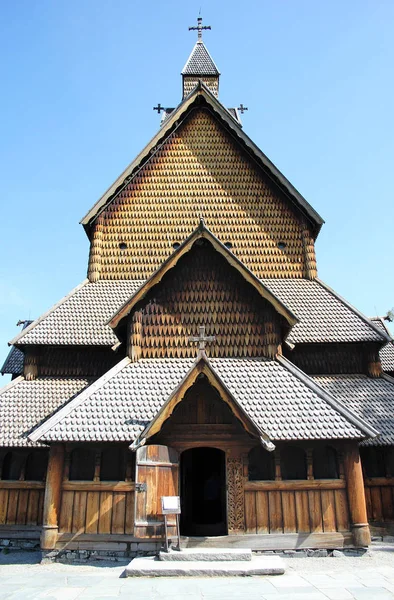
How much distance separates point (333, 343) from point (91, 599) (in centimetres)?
853

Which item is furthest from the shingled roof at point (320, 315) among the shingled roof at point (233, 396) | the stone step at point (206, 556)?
the stone step at point (206, 556)

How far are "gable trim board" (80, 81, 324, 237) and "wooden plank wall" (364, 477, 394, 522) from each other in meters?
8.25

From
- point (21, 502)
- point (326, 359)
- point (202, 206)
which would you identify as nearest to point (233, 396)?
point (326, 359)

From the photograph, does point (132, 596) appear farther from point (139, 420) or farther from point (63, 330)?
point (63, 330)

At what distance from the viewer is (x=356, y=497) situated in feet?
→ 29.2

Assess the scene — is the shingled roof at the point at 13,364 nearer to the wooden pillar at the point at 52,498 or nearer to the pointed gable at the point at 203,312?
the pointed gable at the point at 203,312

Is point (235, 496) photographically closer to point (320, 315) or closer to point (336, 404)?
point (336, 404)

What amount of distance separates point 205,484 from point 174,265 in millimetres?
6620

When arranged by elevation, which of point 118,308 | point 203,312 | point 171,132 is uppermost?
point 171,132

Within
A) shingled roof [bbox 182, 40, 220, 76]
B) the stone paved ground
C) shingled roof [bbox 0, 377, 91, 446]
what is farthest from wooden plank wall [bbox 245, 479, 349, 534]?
shingled roof [bbox 182, 40, 220, 76]

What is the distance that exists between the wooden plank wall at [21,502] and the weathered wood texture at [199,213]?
6.57m

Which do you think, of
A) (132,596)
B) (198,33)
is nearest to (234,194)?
(132,596)

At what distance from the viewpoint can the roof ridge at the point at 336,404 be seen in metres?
8.94

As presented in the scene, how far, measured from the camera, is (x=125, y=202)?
51.3 feet
